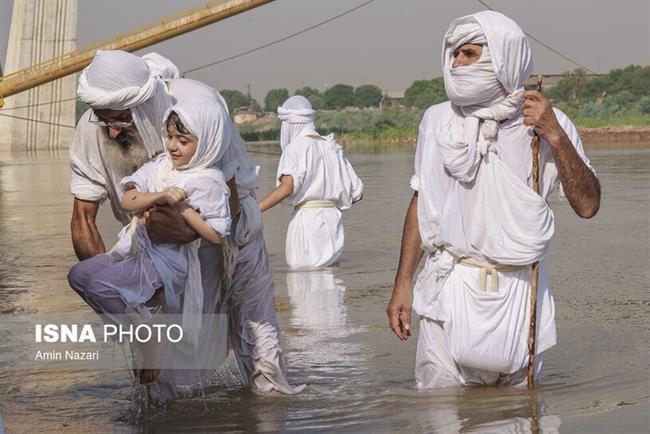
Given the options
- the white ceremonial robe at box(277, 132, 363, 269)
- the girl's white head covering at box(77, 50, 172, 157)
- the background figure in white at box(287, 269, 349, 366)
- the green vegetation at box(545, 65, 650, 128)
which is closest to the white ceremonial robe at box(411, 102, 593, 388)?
the girl's white head covering at box(77, 50, 172, 157)

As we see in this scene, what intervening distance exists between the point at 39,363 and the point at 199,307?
6.86ft

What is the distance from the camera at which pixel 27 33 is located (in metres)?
59.3

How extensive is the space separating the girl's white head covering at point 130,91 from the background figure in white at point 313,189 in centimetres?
601

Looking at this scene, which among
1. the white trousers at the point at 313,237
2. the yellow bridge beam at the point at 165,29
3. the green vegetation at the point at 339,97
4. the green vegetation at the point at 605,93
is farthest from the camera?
the green vegetation at the point at 339,97

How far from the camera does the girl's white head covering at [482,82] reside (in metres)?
5.56

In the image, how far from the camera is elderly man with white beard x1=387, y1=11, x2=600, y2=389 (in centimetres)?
557

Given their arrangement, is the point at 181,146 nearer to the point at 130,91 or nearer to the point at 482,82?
the point at 130,91

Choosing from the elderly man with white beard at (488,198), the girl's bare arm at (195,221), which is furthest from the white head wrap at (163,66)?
the elderly man with white beard at (488,198)

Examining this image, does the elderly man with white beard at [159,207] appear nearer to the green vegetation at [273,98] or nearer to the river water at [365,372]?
the river water at [365,372]

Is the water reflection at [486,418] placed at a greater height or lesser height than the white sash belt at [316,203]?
greater

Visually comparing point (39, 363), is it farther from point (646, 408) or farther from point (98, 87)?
point (646, 408)

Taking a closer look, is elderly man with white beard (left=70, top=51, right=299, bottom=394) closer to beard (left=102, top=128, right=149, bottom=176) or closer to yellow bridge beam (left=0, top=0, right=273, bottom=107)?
beard (left=102, top=128, right=149, bottom=176)

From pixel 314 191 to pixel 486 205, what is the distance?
6708mm

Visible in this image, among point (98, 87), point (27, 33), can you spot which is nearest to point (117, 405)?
point (98, 87)
